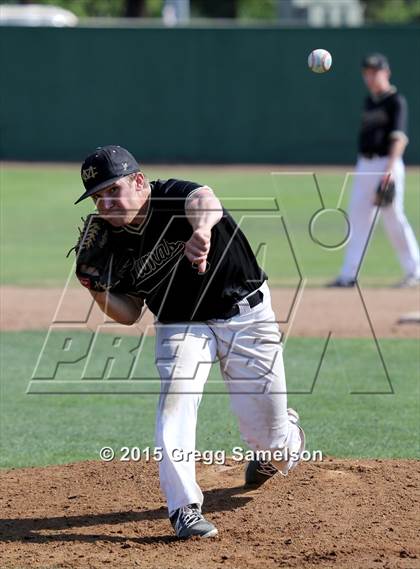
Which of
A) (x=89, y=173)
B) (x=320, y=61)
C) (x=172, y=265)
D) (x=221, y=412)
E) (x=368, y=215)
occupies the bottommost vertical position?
(x=368, y=215)

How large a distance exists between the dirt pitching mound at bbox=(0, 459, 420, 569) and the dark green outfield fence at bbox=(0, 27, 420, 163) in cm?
2274

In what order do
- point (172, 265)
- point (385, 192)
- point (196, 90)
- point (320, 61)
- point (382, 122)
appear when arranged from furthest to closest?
point (196, 90), point (382, 122), point (385, 192), point (320, 61), point (172, 265)

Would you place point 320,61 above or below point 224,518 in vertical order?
above

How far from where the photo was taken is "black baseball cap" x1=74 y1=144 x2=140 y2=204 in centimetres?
521

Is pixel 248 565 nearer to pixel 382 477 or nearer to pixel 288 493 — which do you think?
pixel 288 493

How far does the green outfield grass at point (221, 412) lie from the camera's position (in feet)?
24.1

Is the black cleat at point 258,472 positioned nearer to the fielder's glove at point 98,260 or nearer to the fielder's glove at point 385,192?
the fielder's glove at point 98,260

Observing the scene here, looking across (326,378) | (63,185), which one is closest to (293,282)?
(326,378)

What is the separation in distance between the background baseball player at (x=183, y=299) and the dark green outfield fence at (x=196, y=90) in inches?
→ 917

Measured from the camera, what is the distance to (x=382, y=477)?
6.30 meters

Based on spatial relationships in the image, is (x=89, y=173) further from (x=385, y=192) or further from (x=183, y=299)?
(x=385, y=192)

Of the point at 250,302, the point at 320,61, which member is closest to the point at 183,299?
the point at 250,302

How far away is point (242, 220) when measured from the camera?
17203mm

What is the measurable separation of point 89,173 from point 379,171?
8.26 m
